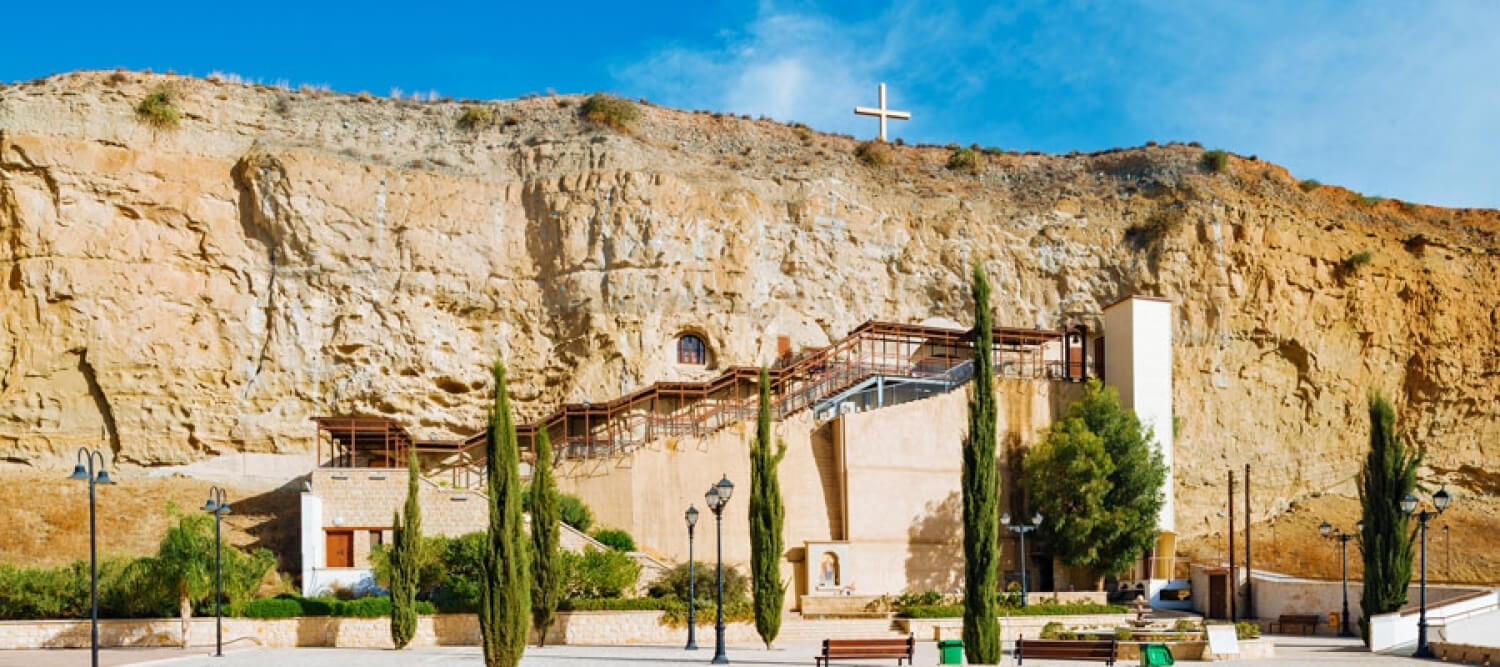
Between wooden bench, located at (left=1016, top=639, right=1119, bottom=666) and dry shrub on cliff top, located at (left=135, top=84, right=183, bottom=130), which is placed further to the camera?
dry shrub on cliff top, located at (left=135, top=84, right=183, bottom=130)

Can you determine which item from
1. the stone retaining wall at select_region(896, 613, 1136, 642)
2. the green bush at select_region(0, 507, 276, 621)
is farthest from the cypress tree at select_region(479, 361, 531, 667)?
the stone retaining wall at select_region(896, 613, 1136, 642)

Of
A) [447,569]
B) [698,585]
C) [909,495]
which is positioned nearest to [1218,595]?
[909,495]

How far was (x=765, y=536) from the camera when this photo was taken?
26.7m

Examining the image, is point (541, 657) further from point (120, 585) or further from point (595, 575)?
point (120, 585)

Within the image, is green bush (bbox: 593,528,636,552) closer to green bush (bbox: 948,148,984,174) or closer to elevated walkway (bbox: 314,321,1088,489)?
elevated walkway (bbox: 314,321,1088,489)

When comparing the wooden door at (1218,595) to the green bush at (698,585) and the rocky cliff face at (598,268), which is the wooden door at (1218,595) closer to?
the rocky cliff face at (598,268)

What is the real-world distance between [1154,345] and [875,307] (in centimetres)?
999

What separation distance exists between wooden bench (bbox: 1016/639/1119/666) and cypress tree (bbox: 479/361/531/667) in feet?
26.3

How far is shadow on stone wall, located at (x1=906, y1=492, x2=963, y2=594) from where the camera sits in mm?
38562

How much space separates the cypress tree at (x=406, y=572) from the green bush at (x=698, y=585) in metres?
5.78

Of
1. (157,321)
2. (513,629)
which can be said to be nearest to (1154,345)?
(513,629)

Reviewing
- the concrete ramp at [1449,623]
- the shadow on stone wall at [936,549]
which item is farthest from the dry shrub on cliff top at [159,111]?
the concrete ramp at [1449,623]

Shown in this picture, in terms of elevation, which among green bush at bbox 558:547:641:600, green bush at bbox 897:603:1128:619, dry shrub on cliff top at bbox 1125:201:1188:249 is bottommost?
green bush at bbox 897:603:1128:619

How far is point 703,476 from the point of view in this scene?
37.5m
